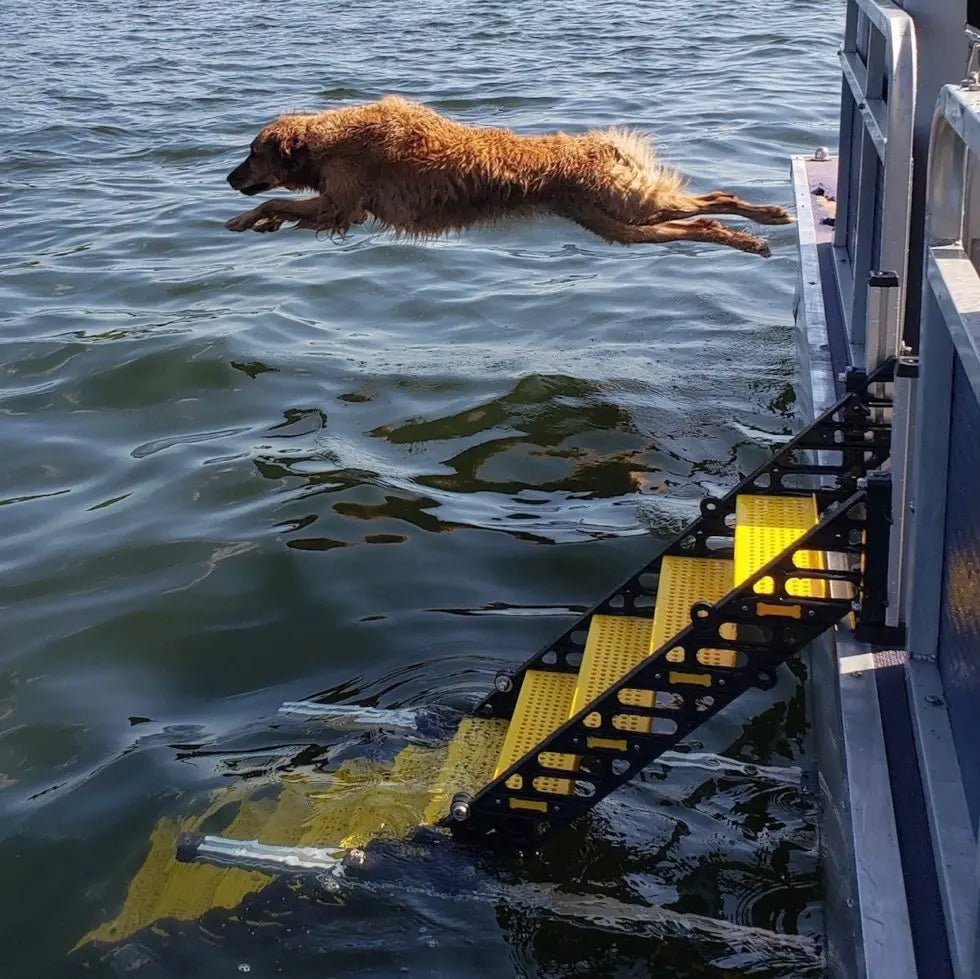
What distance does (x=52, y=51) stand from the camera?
1709cm

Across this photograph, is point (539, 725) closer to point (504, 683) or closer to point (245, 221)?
point (504, 683)

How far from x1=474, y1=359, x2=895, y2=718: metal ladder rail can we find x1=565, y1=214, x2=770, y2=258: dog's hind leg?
3.05m

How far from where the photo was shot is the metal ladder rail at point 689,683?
337 centimetres

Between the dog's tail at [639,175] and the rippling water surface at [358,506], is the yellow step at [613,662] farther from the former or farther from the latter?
the dog's tail at [639,175]

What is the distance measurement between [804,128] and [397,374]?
19.6 ft

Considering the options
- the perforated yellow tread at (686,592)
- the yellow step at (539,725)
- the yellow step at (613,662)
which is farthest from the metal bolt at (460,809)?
the perforated yellow tread at (686,592)

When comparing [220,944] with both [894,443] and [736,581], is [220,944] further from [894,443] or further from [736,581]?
[894,443]

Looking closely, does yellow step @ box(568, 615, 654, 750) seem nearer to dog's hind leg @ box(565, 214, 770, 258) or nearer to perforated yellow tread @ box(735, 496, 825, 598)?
perforated yellow tread @ box(735, 496, 825, 598)

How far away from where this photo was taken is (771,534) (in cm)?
386

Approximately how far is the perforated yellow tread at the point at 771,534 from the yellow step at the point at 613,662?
17.8 inches

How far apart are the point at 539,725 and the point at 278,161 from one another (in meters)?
4.63

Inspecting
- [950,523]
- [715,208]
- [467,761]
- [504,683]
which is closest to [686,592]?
[504,683]

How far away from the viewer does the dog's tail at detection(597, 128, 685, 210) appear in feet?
24.2

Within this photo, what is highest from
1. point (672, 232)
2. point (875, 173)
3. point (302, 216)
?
point (875, 173)
